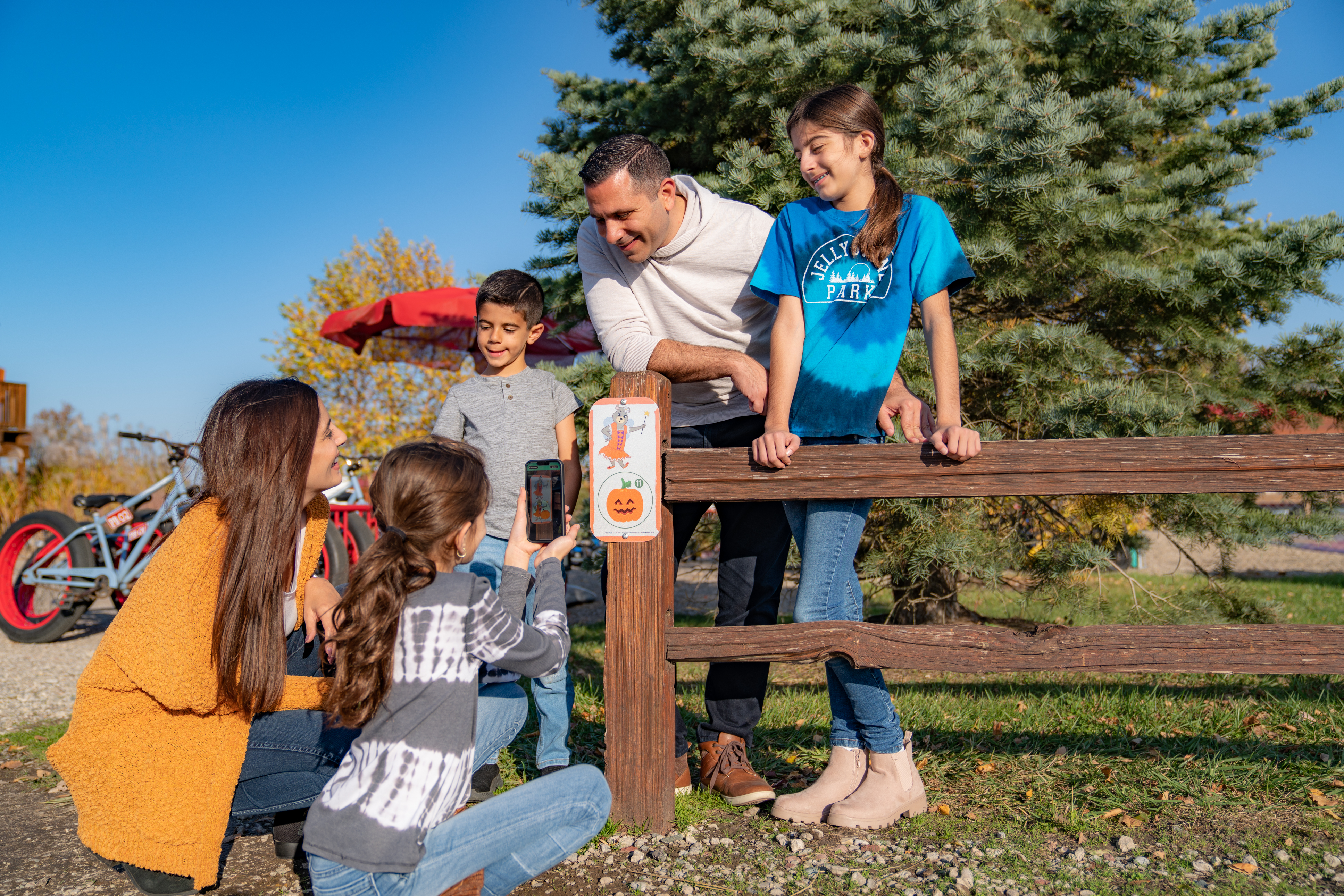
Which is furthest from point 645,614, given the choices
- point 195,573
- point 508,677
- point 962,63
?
point 962,63

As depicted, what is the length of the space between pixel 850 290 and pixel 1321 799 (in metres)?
2.14

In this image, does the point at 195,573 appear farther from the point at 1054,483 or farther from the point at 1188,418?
the point at 1188,418

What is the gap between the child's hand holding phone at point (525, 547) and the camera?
2135 mm

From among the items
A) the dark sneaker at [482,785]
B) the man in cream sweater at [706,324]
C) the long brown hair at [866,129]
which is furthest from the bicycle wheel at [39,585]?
the long brown hair at [866,129]

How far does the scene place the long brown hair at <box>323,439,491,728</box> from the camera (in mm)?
1745

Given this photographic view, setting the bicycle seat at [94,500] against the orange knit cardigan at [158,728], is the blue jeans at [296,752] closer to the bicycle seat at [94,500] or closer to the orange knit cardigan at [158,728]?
the orange knit cardigan at [158,728]

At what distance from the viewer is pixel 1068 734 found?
11.4 ft

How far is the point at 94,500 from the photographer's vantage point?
21.5ft

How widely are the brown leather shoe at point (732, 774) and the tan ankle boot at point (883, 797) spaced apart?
0.78 ft

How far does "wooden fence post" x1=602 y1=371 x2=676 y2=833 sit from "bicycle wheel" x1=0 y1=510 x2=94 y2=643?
569cm

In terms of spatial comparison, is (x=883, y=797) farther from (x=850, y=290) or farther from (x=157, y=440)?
(x=157, y=440)

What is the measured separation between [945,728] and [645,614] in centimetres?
172

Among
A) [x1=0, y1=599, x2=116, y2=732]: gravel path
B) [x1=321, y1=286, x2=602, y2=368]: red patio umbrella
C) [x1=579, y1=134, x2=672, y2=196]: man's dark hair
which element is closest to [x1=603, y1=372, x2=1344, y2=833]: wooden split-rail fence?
[x1=579, y1=134, x2=672, y2=196]: man's dark hair

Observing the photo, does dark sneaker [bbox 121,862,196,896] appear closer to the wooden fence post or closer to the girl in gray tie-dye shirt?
the girl in gray tie-dye shirt
